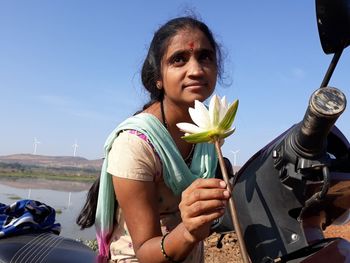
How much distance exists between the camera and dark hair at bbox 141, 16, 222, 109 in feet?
4.91

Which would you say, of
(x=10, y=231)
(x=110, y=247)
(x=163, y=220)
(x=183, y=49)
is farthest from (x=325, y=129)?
(x=10, y=231)

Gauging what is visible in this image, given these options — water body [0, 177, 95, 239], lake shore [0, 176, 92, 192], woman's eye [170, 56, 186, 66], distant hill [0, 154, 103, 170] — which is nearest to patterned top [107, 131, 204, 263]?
woman's eye [170, 56, 186, 66]

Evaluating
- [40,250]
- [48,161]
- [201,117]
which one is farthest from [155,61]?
[48,161]

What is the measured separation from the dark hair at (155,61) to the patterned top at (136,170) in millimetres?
161

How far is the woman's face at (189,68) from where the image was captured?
4.06ft

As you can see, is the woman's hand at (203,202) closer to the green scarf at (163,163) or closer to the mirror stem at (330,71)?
the mirror stem at (330,71)

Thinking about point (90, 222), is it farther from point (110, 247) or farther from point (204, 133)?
point (204, 133)

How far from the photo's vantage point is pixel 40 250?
179 centimetres

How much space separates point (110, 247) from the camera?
1578mm

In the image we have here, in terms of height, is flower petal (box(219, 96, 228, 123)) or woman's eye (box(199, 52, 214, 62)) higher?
woman's eye (box(199, 52, 214, 62))

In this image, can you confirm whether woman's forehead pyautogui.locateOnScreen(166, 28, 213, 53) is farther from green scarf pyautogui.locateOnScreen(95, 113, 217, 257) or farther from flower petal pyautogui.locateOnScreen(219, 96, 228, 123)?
flower petal pyautogui.locateOnScreen(219, 96, 228, 123)

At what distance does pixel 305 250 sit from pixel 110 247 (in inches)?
34.8

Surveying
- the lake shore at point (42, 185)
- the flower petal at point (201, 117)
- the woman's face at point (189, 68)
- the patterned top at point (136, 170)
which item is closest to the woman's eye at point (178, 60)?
the woman's face at point (189, 68)

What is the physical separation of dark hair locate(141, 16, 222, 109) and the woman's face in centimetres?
4
